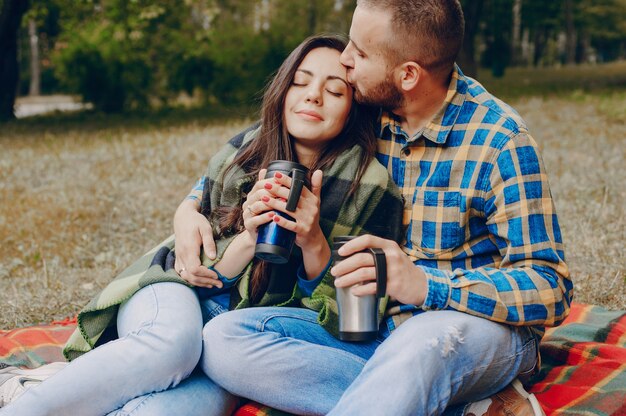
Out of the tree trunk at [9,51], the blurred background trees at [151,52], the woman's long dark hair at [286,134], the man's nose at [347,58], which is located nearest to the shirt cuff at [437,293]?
the woman's long dark hair at [286,134]

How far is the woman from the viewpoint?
2.41 meters

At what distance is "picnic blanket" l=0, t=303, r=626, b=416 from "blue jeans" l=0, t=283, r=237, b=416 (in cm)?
24

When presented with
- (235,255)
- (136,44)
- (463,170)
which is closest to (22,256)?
(235,255)

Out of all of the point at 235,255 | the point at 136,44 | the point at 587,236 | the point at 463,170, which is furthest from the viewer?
the point at 136,44

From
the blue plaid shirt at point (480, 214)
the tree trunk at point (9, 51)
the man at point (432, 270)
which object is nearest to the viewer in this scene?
the man at point (432, 270)

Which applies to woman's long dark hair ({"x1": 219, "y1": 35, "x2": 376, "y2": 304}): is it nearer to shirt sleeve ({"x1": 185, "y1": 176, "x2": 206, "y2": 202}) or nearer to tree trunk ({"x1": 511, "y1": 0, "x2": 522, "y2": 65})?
shirt sleeve ({"x1": 185, "y1": 176, "x2": 206, "y2": 202})

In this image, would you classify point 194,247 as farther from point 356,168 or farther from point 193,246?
point 356,168

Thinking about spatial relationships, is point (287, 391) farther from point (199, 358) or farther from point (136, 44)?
point (136, 44)

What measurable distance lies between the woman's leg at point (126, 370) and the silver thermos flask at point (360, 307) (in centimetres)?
54

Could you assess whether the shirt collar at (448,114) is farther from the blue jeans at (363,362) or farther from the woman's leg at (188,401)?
the woman's leg at (188,401)

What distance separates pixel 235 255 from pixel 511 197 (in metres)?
1.00

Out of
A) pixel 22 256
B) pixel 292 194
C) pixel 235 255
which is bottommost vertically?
pixel 22 256

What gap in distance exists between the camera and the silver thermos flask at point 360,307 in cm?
221

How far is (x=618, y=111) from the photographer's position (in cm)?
984
